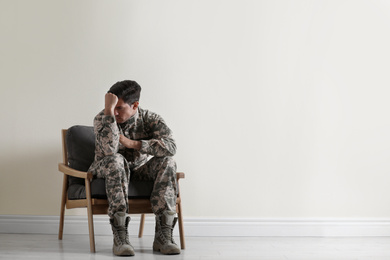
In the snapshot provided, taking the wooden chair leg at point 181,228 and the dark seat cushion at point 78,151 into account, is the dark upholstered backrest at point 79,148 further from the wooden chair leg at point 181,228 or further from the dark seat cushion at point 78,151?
the wooden chair leg at point 181,228

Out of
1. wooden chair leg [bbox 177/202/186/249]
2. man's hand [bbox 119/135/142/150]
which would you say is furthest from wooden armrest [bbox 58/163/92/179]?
wooden chair leg [bbox 177/202/186/249]

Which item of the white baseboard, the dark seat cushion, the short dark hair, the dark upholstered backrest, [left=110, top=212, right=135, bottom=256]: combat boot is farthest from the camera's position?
the white baseboard

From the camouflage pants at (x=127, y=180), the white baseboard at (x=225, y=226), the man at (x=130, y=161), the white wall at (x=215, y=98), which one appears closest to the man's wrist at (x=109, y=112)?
the man at (x=130, y=161)

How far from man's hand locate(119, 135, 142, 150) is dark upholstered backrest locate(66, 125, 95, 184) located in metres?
0.41

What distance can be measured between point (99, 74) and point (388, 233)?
2211 mm

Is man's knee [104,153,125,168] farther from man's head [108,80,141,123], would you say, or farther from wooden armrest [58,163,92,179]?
man's head [108,80,141,123]

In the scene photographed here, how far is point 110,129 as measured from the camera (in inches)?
106

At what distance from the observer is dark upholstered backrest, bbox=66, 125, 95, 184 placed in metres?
3.08

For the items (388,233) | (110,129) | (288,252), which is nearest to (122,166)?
(110,129)

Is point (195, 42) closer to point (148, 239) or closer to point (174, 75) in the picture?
point (174, 75)

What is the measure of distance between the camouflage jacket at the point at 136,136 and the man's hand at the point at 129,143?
0.02 metres

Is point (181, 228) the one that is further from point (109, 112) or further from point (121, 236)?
point (109, 112)

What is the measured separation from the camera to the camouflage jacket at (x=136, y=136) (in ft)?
8.85

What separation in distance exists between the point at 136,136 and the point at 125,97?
26 centimetres
